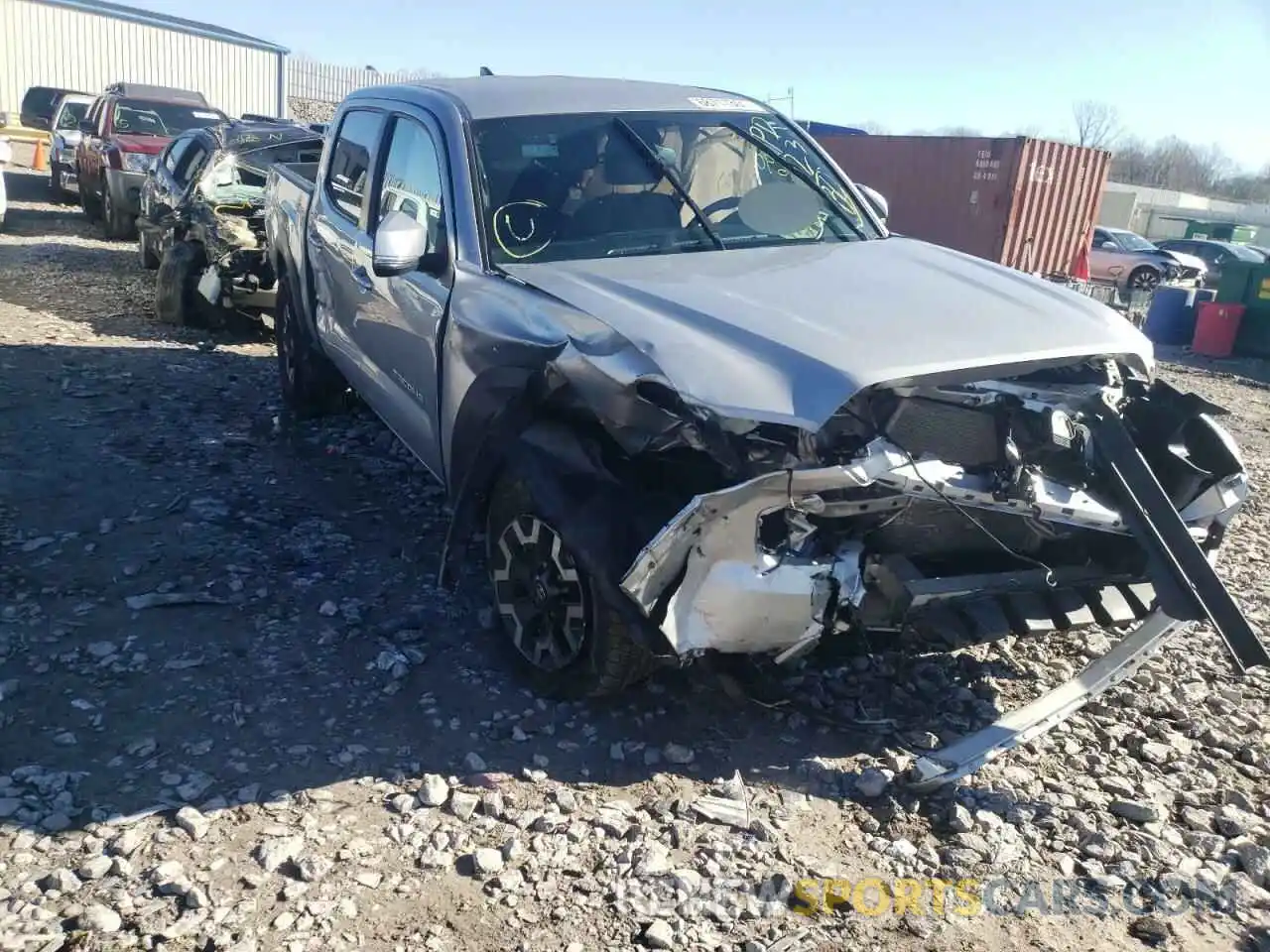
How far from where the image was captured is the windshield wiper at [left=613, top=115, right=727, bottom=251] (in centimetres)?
419

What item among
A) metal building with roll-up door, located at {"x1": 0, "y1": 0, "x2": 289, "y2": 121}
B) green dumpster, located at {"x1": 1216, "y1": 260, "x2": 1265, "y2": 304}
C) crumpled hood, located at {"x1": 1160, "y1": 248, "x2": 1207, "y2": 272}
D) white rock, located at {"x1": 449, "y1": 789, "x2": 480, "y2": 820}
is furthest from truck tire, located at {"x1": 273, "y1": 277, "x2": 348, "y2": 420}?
metal building with roll-up door, located at {"x1": 0, "y1": 0, "x2": 289, "y2": 121}

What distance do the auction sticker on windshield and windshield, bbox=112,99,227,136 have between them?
12.2m

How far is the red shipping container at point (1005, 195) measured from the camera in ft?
55.1

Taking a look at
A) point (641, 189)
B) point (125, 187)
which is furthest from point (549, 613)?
point (125, 187)

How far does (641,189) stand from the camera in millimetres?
4211

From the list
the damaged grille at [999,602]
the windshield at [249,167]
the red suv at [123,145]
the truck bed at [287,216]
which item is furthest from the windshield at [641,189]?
the red suv at [123,145]

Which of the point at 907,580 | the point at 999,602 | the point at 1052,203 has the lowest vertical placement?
the point at 999,602

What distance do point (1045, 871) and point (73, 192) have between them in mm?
19373

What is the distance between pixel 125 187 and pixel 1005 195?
12801 mm

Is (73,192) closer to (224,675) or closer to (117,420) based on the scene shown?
(117,420)

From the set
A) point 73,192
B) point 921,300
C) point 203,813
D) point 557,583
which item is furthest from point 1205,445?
point 73,192

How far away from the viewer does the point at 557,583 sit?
11.2ft

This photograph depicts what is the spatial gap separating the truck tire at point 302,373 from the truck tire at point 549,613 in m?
2.95

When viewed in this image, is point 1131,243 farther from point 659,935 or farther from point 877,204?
point 659,935
